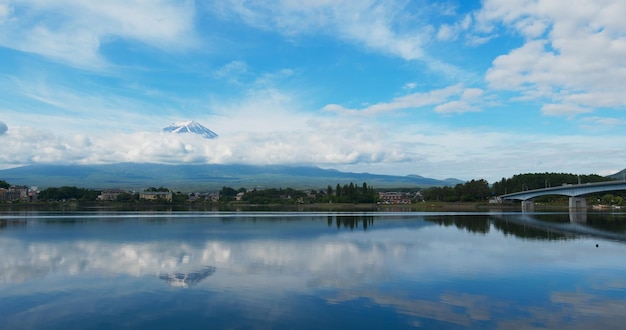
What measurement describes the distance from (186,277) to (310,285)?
4.12 meters

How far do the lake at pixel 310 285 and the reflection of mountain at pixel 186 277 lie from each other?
0.03 meters

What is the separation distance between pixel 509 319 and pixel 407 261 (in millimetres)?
8282

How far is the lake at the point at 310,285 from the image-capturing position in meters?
10.4

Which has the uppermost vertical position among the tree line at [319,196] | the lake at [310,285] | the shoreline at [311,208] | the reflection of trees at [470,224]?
the tree line at [319,196]

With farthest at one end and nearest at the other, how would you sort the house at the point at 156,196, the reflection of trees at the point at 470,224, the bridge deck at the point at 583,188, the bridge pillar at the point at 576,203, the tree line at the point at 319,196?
the house at the point at 156,196
the tree line at the point at 319,196
the bridge pillar at the point at 576,203
the bridge deck at the point at 583,188
the reflection of trees at the point at 470,224

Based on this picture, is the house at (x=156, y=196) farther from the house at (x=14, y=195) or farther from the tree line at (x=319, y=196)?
the house at (x=14, y=195)

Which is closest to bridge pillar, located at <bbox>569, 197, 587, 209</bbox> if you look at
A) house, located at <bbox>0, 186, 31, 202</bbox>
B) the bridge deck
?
the bridge deck

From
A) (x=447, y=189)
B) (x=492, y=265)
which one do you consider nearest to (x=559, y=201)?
(x=447, y=189)

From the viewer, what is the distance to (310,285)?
1395 cm

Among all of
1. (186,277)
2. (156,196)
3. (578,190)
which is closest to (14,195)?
(156,196)

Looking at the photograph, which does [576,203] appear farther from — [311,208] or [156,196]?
[156,196]

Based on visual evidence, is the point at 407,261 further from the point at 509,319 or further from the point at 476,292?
the point at 509,319

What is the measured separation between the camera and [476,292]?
516 inches

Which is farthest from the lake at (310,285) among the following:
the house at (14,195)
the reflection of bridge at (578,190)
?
the house at (14,195)
